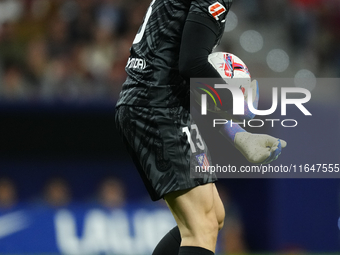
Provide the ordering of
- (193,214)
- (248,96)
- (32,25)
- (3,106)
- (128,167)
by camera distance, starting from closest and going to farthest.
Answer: (193,214) → (248,96) → (3,106) → (128,167) → (32,25)

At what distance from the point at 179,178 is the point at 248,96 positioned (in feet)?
1.58

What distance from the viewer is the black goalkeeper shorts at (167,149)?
1.88 meters

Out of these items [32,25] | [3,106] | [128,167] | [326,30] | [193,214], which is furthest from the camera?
[326,30]

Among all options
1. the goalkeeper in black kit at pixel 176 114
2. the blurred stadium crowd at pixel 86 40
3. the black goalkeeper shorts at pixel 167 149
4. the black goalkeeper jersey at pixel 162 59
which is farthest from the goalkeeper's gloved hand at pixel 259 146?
the blurred stadium crowd at pixel 86 40

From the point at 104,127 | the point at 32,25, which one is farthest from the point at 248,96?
the point at 32,25

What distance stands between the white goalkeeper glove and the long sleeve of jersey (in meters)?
0.39

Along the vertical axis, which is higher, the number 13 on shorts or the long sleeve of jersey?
the long sleeve of jersey

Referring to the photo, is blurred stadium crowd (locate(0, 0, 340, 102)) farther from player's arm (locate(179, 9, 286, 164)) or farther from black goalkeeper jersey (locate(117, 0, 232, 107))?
player's arm (locate(179, 9, 286, 164))

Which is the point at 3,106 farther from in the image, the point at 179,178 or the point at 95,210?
the point at 179,178

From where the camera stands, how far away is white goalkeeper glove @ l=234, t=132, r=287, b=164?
1.91 m

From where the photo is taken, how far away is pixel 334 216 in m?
4.82

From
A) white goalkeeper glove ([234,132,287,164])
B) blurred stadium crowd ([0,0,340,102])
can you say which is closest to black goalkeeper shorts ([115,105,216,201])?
white goalkeeper glove ([234,132,287,164])

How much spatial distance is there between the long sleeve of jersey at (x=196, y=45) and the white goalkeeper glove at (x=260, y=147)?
0.39 m

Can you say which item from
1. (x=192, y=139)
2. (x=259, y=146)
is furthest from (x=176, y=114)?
(x=259, y=146)
